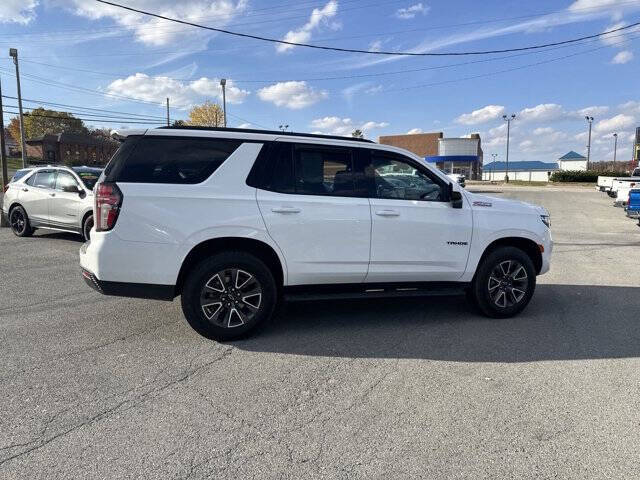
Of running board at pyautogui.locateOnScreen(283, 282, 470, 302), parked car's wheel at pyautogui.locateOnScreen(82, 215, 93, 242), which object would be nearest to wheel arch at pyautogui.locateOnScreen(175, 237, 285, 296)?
running board at pyautogui.locateOnScreen(283, 282, 470, 302)

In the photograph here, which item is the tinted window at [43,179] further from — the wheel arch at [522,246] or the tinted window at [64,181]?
the wheel arch at [522,246]

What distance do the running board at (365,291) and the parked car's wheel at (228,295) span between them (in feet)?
0.95

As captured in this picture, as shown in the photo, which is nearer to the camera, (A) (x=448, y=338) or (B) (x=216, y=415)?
(B) (x=216, y=415)

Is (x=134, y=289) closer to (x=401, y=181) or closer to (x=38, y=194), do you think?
(x=401, y=181)

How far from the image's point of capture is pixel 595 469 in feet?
9.20

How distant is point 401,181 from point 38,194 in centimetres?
922

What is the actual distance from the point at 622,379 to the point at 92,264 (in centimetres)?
471

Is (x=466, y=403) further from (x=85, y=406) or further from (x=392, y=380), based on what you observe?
(x=85, y=406)

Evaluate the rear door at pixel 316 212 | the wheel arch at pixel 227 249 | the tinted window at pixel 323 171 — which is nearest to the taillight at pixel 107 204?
the wheel arch at pixel 227 249

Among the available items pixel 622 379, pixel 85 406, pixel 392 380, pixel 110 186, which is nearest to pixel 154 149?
pixel 110 186

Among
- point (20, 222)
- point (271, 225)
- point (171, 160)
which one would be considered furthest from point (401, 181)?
point (20, 222)

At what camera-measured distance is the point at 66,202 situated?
10531 mm

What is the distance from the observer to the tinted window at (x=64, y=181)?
1060 centimetres

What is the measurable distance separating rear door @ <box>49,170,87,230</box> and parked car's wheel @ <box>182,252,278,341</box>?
675 cm
